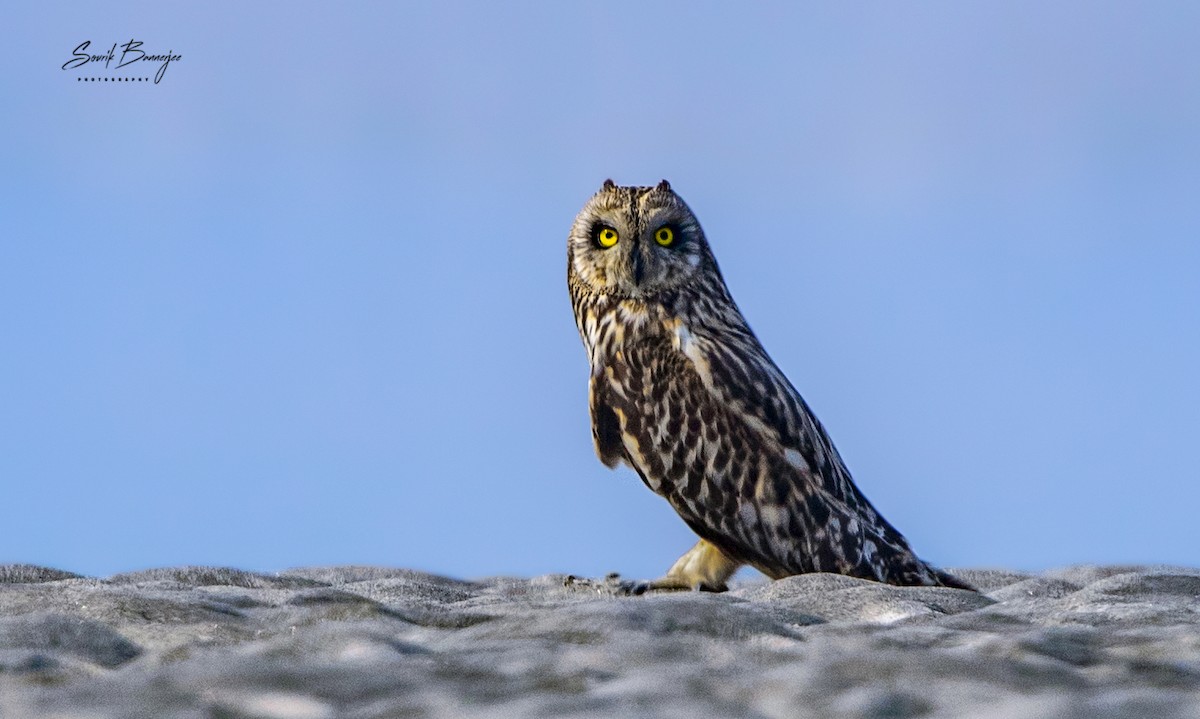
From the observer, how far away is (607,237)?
6691 millimetres

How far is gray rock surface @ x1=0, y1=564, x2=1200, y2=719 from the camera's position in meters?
2.42

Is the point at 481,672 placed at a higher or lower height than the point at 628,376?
lower

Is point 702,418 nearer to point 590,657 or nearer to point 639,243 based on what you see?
point 639,243

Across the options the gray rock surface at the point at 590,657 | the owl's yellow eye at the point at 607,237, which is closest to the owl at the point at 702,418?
the owl's yellow eye at the point at 607,237

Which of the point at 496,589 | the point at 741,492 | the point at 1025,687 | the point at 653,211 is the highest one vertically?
the point at 653,211

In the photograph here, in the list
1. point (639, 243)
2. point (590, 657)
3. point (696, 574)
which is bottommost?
point (590, 657)

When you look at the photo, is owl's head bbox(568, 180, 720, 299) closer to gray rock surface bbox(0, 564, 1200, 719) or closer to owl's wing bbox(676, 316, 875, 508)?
owl's wing bbox(676, 316, 875, 508)

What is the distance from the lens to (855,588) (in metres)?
4.25

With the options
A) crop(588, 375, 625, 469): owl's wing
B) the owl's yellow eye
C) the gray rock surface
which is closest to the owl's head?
the owl's yellow eye

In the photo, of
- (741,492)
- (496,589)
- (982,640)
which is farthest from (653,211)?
(982,640)

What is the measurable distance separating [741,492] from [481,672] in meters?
3.53

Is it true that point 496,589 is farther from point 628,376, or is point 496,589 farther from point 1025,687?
point 1025,687

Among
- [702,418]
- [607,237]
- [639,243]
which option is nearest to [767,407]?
[702,418]

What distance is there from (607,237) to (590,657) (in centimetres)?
413
